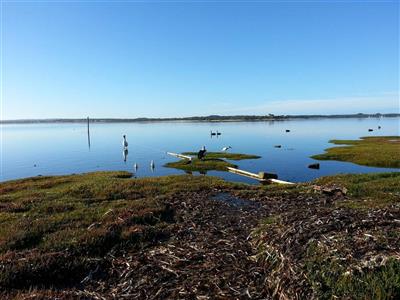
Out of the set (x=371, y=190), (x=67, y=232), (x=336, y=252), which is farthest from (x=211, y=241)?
(x=371, y=190)

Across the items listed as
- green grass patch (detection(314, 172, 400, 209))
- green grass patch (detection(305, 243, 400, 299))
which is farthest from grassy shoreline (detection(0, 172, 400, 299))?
green grass patch (detection(314, 172, 400, 209))

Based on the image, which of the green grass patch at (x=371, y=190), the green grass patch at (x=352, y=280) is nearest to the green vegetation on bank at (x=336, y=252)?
the green grass patch at (x=352, y=280)

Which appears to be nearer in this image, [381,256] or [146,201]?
[381,256]

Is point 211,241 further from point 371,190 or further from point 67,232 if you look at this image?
point 371,190

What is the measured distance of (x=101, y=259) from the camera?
11820mm

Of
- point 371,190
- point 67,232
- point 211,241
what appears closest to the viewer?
point 211,241

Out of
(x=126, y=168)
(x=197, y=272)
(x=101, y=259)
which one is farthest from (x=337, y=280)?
(x=126, y=168)

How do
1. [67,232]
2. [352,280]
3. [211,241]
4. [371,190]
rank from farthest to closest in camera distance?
[371,190] < [67,232] < [211,241] < [352,280]

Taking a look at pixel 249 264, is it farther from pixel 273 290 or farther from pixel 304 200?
pixel 304 200

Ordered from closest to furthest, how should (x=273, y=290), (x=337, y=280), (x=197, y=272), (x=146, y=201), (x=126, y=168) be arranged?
(x=337, y=280)
(x=273, y=290)
(x=197, y=272)
(x=146, y=201)
(x=126, y=168)

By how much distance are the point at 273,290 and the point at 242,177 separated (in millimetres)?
34725

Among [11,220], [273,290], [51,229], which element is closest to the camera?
[273,290]

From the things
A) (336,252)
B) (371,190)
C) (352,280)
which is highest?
(336,252)

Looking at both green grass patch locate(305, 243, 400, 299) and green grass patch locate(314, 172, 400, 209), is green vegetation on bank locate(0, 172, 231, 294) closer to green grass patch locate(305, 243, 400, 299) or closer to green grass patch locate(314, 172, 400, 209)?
green grass patch locate(305, 243, 400, 299)
